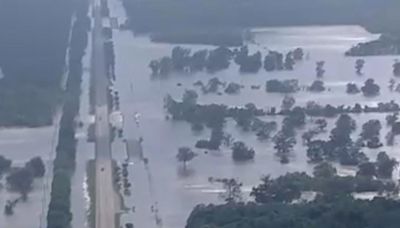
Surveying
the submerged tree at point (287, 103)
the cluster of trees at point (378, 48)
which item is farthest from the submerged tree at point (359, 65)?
the submerged tree at point (287, 103)

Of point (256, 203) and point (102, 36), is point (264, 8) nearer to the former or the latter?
point (102, 36)

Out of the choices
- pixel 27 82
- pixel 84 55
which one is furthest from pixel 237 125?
pixel 84 55

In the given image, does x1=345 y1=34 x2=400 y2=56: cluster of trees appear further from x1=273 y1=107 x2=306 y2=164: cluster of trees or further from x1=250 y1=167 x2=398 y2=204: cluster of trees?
x1=250 y1=167 x2=398 y2=204: cluster of trees

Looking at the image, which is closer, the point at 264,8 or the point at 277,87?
the point at 277,87

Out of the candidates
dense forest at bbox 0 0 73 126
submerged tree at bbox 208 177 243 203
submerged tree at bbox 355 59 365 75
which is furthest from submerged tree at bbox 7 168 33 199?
submerged tree at bbox 355 59 365 75

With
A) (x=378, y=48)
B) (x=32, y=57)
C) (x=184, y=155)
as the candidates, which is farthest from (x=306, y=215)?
(x=378, y=48)
